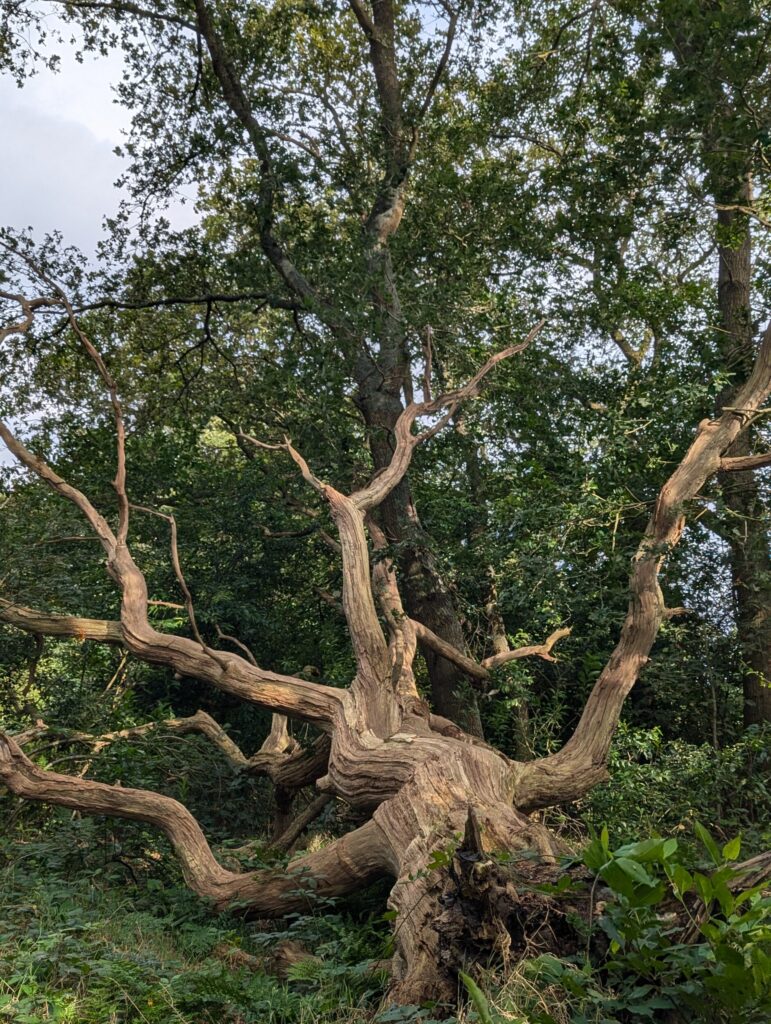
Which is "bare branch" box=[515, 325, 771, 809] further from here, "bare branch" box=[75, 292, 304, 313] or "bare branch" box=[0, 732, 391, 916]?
"bare branch" box=[75, 292, 304, 313]

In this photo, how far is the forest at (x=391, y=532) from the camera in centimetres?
463

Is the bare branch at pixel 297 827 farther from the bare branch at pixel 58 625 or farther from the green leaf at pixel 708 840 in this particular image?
the green leaf at pixel 708 840

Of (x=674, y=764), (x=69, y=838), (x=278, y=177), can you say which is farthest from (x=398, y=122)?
(x=69, y=838)

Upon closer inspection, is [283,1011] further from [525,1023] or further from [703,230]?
[703,230]

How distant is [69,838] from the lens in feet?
22.6

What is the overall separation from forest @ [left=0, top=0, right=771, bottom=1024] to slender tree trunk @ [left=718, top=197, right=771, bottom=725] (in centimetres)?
6

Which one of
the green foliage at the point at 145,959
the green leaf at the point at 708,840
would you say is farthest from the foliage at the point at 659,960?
the green foliage at the point at 145,959

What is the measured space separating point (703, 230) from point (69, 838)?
11.0m

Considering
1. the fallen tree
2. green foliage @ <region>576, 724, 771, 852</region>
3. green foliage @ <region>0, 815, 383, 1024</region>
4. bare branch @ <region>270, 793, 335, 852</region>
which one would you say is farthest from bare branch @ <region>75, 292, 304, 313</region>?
green foliage @ <region>0, 815, 383, 1024</region>

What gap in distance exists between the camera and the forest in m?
4.63

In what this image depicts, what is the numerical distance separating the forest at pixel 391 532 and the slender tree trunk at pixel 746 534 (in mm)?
55

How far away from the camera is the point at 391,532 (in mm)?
9711

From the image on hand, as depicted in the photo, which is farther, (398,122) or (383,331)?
(398,122)

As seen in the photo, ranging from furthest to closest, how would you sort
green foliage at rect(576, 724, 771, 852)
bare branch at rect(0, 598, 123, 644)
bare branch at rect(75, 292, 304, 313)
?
bare branch at rect(75, 292, 304, 313), bare branch at rect(0, 598, 123, 644), green foliage at rect(576, 724, 771, 852)
